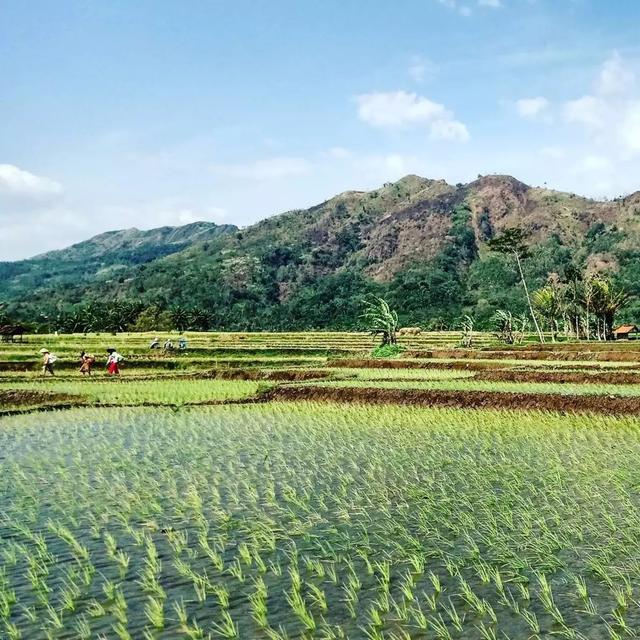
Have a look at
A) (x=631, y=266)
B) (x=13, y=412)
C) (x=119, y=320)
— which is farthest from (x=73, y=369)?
(x=631, y=266)

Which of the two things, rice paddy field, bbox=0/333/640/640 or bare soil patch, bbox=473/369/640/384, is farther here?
bare soil patch, bbox=473/369/640/384

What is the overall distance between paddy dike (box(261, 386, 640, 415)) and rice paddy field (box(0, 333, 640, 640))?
115 mm

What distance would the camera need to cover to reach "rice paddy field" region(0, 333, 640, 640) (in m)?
5.84

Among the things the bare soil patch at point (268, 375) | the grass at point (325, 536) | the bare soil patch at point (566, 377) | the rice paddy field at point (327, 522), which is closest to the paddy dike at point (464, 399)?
the rice paddy field at point (327, 522)

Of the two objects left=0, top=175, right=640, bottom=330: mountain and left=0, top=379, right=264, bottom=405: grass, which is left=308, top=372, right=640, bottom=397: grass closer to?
left=0, top=379, right=264, bottom=405: grass

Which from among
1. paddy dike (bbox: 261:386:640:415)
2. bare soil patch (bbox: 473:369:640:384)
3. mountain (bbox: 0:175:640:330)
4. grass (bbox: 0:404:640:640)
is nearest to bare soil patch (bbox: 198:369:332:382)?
paddy dike (bbox: 261:386:640:415)

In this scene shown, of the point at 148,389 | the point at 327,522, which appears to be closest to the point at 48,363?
the point at 148,389

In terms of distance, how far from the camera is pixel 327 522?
848 cm

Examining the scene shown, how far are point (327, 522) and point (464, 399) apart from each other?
12073 millimetres

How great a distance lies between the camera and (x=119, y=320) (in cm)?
11175

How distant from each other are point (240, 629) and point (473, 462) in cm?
674

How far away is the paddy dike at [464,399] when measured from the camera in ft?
58.1

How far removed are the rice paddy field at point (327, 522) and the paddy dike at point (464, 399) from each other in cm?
12

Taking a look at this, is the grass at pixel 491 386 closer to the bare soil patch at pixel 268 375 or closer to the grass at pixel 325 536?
the bare soil patch at pixel 268 375
